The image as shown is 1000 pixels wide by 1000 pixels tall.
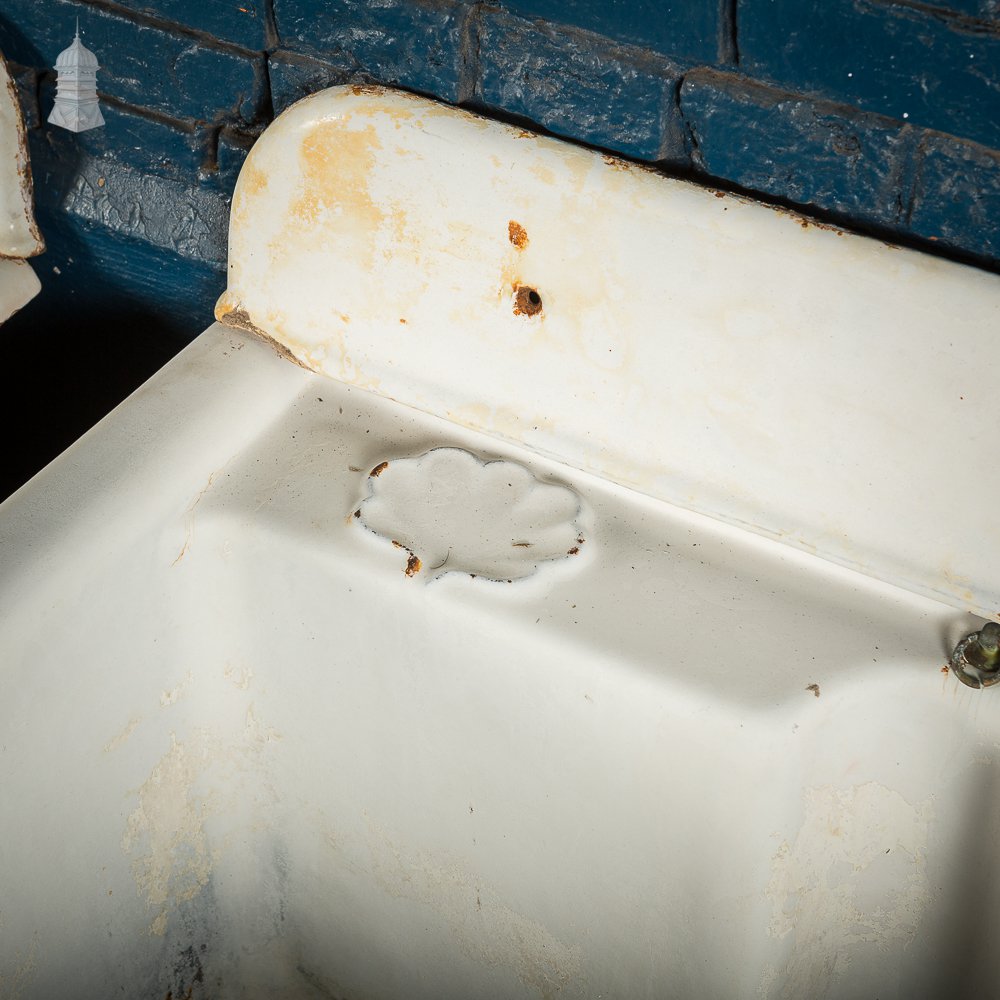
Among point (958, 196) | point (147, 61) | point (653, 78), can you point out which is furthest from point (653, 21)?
point (147, 61)

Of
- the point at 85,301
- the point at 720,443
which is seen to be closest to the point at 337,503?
the point at 720,443

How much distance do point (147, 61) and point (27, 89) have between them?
0.16 metres

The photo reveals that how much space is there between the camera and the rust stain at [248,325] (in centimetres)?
96

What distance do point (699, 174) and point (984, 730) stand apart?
1.46ft

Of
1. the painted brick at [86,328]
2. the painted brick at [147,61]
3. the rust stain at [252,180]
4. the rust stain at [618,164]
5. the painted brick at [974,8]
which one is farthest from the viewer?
the painted brick at [86,328]

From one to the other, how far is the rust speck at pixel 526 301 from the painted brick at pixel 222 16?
346 mm

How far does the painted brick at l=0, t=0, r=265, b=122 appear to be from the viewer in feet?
3.31

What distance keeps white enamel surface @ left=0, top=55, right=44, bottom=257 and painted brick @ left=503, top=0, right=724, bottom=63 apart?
1.67 feet

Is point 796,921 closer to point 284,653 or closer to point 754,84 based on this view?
point 284,653

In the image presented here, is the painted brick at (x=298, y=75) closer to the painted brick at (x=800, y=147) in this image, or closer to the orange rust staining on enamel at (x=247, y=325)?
the orange rust staining on enamel at (x=247, y=325)

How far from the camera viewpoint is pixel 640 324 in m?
0.82

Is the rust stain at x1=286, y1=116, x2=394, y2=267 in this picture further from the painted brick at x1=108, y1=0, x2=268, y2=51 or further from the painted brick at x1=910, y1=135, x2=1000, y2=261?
the painted brick at x1=910, y1=135, x2=1000, y2=261

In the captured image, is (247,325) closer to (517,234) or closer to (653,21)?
(517,234)

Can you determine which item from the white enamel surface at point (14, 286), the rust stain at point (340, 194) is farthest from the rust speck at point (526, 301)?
the white enamel surface at point (14, 286)
